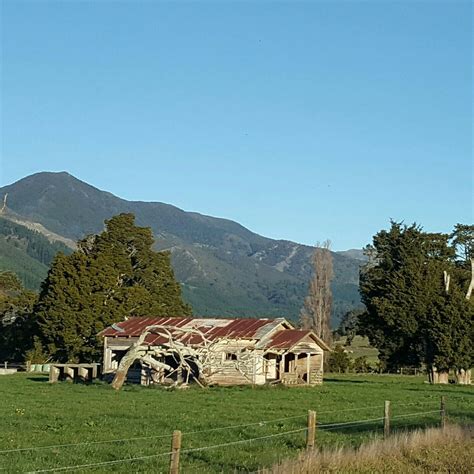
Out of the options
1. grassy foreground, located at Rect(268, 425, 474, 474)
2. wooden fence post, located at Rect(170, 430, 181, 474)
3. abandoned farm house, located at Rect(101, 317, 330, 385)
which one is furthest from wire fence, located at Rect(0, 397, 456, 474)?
abandoned farm house, located at Rect(101, 317, 330, 385)

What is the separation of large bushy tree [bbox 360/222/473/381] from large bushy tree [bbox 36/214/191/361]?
17.0 metres

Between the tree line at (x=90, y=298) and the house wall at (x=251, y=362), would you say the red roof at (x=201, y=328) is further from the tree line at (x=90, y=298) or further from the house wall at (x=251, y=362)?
the tree line at (x=90, y=298)

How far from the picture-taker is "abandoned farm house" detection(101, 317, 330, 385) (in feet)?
159

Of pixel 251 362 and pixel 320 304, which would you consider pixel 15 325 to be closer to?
pixel 320 304

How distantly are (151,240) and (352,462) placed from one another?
60116 mm

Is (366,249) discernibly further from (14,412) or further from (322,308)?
(14,412)

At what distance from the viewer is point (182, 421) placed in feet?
81.9

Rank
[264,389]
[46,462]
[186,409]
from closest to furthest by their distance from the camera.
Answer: [46,462] → [186,409] → [264,389]

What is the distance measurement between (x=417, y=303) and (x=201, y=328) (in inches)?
681

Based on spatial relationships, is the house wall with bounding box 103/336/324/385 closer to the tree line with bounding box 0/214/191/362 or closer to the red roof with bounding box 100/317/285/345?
the red roof with bounding box 100/317/285/345

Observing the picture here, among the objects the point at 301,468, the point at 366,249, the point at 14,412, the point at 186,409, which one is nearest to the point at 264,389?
the point at 186,409

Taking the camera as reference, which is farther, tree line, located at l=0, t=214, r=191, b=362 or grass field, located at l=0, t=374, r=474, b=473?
tree line, located at l=0, t=214, r=191, b=362

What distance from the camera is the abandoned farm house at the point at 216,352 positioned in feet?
159

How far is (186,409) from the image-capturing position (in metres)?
29.9
